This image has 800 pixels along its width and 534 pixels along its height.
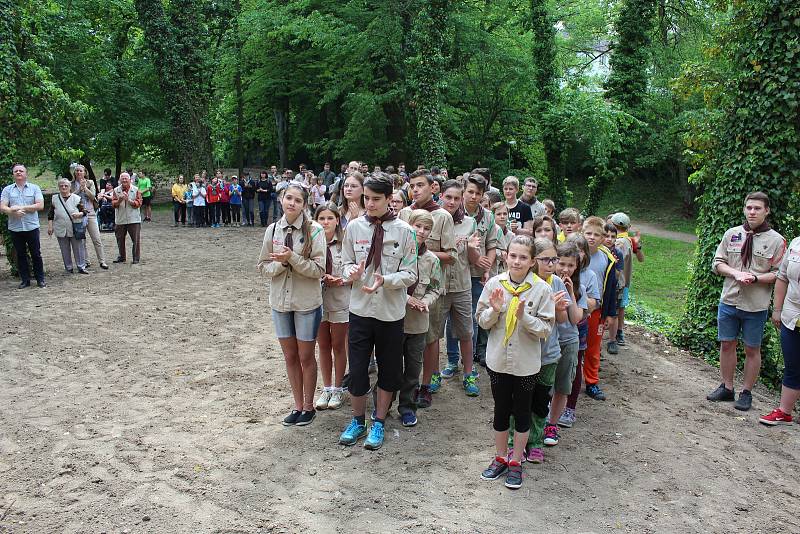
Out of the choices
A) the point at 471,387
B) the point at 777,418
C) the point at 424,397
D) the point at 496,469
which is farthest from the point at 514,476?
the point at 777,418

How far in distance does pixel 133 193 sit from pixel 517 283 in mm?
9550

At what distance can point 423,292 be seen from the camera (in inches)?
206

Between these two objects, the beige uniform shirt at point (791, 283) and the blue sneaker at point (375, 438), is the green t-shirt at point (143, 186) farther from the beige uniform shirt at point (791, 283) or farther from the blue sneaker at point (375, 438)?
the beige uniform shirt at point (791, 283)

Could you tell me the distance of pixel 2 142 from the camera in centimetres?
1056

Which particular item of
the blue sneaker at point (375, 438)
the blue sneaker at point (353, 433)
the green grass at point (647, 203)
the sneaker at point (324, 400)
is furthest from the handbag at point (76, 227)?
the green grass at point (647, 203)

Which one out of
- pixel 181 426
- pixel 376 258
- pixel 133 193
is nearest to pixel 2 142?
pixel 133 193

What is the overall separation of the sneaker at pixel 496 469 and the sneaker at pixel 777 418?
2851 mm

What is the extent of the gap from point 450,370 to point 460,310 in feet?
2.59

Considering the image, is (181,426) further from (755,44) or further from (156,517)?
(755,44)

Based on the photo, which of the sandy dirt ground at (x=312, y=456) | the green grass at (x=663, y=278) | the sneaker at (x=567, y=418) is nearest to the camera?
the sandy dirt ground at (x=312, y=456)

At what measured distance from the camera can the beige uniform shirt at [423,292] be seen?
522cm

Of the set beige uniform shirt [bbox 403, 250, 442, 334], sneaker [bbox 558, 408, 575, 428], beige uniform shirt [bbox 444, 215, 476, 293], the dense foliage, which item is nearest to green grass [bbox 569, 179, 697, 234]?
the dense foliage

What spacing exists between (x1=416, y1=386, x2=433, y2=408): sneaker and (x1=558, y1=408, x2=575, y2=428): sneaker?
1.15m

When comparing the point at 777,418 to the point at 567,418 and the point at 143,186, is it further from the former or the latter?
the point at 143,186
